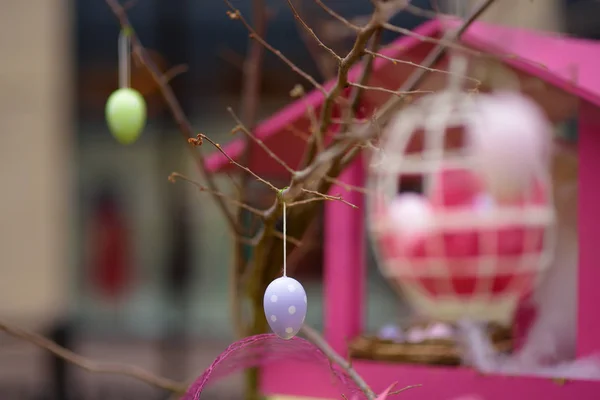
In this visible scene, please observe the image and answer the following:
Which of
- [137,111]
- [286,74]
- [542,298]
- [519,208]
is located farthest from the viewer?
[286,74]

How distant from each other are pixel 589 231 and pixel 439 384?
1.19ft

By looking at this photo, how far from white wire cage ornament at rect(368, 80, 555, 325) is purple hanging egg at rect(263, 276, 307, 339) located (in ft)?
1.99

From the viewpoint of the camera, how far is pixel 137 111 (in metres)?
1.36

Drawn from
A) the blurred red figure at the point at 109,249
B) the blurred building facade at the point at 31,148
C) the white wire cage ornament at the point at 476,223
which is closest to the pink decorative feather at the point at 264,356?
the white wire cage ornament at the point at 476,223

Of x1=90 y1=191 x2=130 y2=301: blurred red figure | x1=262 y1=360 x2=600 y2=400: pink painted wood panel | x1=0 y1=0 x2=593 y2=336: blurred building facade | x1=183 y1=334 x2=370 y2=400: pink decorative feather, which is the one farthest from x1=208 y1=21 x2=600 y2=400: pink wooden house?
x1=90 y1=191 x2=130 y2=301: blurred red figure

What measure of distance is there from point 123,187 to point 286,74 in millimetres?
1522

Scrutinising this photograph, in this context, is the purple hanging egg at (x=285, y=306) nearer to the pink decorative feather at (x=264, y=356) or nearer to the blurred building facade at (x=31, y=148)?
the pink decorative feather at (x=264, y=356)

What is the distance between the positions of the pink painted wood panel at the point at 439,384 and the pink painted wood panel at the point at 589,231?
0.13m

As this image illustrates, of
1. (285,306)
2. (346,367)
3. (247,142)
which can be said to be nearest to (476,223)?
(247,142)

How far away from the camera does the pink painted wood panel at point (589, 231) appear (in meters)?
1.35

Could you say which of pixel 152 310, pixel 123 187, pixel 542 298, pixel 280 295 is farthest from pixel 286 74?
pixel 280 295

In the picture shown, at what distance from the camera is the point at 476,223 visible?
4.94ft

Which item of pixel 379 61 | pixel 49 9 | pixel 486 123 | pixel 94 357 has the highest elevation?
pixel 49 9

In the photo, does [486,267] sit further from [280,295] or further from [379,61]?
[280,295]
